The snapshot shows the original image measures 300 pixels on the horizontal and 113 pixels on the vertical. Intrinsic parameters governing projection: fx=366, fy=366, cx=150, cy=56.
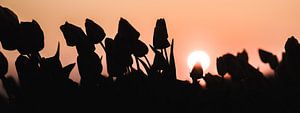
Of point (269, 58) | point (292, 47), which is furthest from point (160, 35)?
point (269, 58)

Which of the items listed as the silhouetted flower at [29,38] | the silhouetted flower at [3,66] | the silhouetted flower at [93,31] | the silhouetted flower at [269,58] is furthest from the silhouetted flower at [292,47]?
the silhouetted flower at [3,66]

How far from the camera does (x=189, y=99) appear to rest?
3.31 feet

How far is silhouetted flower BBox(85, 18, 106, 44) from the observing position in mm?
1303

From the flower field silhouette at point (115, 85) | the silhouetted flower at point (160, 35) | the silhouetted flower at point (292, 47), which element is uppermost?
the silhouetted flower at point (160, 35)

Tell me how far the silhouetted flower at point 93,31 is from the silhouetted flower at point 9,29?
0.27m

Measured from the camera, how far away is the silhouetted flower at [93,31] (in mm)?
1303

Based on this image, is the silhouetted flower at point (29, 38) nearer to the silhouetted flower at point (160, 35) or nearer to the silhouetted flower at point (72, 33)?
the silhouetted flower at point (72, 33)

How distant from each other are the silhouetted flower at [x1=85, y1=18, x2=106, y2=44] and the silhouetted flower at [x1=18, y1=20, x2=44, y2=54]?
20 centimetres

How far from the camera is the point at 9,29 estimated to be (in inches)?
41.9

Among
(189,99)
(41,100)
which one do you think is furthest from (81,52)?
(189,99)

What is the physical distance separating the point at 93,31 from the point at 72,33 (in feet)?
0.45

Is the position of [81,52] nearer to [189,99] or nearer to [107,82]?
[107,82]

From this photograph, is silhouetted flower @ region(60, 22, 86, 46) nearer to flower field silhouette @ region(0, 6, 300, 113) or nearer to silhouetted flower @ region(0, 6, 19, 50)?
flower field silhouette @ region(0, 6, 300, 113)

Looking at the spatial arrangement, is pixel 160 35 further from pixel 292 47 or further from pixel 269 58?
pixel 269 58
